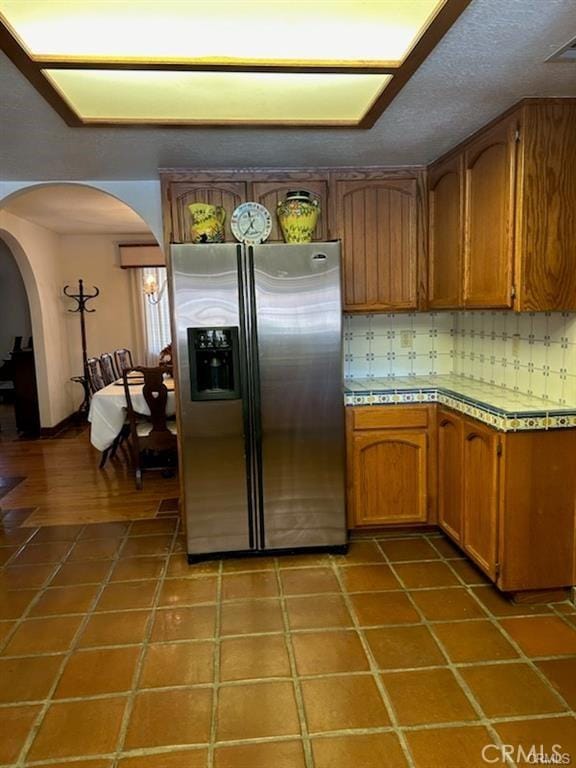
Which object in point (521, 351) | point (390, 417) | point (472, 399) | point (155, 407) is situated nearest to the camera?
point (472, 399)

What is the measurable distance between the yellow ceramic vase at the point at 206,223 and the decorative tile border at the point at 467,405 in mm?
1151

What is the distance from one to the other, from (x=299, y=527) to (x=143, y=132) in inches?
84.8

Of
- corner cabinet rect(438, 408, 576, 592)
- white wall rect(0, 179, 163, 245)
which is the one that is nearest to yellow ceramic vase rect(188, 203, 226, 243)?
white wall rect(0, 179, 163, 245)

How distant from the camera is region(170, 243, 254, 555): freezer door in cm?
267

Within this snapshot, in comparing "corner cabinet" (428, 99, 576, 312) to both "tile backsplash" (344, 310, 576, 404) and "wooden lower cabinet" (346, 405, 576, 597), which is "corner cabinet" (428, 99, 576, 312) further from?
"wooden lower cabinet" (346, 405, 576, 597)

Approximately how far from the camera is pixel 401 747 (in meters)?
1.61

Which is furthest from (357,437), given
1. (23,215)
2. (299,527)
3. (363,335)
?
(23,215)

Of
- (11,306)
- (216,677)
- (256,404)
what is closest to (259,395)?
(256,404)

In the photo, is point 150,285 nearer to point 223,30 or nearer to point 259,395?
point 259,395

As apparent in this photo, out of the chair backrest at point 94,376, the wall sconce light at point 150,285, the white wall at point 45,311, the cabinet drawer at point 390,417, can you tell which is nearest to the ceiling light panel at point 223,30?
the cabinet drawer at point 390,417

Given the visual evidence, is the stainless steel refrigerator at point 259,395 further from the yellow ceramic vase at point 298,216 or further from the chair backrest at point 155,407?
the chair backrest at point 155,407

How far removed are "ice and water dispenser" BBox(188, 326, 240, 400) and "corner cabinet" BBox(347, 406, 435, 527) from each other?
→ 0.72 metres

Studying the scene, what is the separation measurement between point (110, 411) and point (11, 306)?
17.1 feet

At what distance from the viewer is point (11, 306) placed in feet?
27.9
